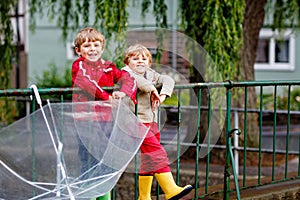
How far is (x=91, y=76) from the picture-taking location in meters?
4.31

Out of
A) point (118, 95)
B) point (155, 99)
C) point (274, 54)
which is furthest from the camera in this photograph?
point (274, 54)

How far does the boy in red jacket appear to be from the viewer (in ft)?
14.1

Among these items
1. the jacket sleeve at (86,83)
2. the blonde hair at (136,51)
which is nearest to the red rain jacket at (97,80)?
the jacket sleeve at (86,83)

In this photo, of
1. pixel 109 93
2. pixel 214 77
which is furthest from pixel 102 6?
pixel 109 93

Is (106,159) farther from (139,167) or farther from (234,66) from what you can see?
(234,66)

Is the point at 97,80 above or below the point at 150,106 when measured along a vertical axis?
above

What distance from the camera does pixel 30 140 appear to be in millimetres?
4410

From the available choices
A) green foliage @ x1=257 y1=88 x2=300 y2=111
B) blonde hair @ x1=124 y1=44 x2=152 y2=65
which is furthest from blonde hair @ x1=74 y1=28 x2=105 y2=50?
green foliage @ x1=257 y1=88 x2=300 y2=111

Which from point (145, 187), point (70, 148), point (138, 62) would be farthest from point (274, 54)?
point (70, 148)

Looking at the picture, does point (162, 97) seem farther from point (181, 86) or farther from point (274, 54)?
point (274, 54)

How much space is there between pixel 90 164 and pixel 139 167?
1.45ft

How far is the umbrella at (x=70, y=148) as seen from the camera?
4.18 metres

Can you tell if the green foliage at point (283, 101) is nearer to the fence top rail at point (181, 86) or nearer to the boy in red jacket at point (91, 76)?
the fence top rail at point (181, 86)

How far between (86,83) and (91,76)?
5cm
